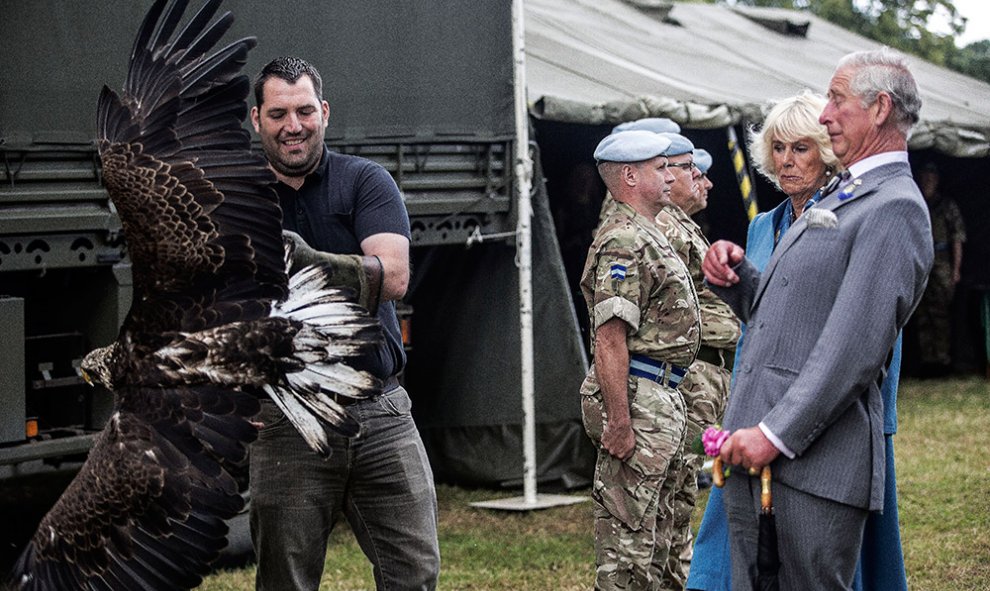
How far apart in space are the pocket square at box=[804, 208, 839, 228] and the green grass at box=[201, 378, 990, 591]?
341cm

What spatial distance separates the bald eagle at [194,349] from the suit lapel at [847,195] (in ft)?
3.63

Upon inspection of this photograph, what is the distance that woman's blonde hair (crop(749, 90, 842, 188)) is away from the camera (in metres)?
4.89

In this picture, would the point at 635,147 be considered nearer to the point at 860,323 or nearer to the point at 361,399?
the point at 361,399

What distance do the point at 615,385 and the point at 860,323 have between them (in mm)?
1937

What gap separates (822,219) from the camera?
349cm

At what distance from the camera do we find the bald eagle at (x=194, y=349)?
3.88 m

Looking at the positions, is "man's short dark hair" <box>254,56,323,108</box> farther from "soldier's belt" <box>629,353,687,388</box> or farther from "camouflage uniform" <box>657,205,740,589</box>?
"camouflage uniform" <box>657,205,740,589</box>

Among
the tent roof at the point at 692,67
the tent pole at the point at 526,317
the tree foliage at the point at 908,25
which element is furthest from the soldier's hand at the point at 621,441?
the tree foliage at the point at 908,25

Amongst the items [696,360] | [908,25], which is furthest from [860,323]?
[908,25]

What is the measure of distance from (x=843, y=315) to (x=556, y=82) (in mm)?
6435

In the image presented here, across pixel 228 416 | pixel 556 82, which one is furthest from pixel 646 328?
pixel 556 82

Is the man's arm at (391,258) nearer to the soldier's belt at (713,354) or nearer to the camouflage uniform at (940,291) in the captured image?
the soldier's belt at (713,354)

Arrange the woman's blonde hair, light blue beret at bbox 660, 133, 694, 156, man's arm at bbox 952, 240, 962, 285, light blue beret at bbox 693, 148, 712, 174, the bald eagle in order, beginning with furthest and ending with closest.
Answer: man's arm at bbox 952, 240, 962, 285 < light blue beret at bbox 693, 148, 712, 174 < light blue beret at bbox 660, 133, 694, 156 < the woman's blonde hair < the bald eagle

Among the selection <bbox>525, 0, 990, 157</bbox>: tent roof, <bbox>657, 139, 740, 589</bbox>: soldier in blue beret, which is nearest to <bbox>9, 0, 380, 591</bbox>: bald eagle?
<bbox>657, 139, 740, 589</bbox>: soldier in blue beret
